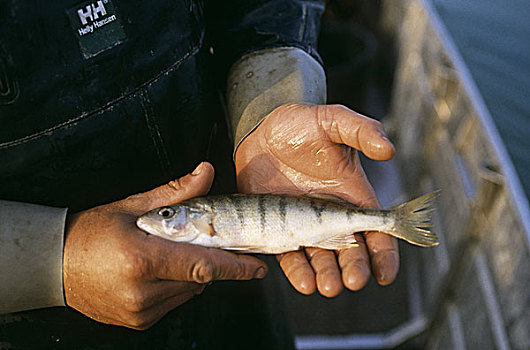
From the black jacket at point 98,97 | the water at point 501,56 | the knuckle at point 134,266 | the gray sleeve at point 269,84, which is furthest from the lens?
the water at point 501,56

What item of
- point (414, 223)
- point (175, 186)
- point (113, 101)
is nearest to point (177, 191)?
point (175, 186)

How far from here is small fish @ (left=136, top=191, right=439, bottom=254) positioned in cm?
228

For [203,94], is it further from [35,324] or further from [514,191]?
→ [514,191]

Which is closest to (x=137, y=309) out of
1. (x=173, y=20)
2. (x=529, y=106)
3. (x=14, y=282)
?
(x=14, y=282)

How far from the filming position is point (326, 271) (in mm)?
2049

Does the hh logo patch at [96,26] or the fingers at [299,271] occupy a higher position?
the hh logo patch at [96,26]

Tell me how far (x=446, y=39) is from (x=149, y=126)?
364 cm

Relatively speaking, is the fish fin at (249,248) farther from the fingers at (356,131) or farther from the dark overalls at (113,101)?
the fingers at (356,131)

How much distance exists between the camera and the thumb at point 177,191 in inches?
77.5

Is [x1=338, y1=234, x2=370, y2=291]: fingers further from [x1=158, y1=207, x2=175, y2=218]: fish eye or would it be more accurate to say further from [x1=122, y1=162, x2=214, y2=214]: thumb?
[x1=158, y1=207, x2=175, y2=218]: fish eye

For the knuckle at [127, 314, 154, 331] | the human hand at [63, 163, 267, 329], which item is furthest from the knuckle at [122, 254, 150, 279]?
the knuckle at [127, 314, 154, 331]

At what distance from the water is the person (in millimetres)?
6642

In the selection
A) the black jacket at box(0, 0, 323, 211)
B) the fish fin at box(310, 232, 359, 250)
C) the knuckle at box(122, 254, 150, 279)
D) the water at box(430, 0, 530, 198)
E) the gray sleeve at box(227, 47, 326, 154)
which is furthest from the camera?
the water at box(430, 0, 530, 198)

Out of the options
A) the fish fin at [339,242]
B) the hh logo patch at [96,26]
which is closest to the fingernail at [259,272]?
the fish fin at [339,242]
